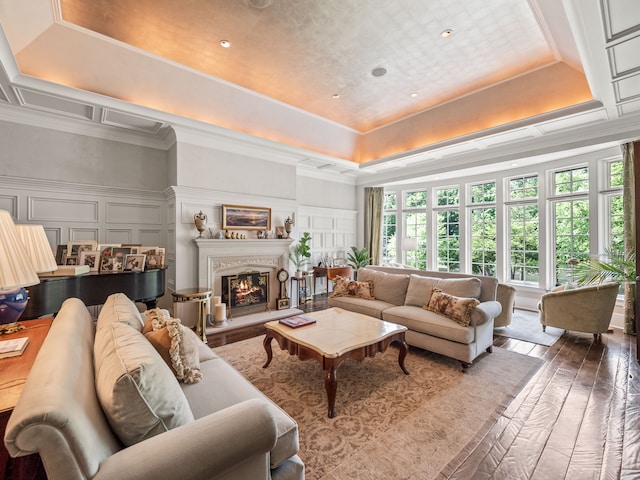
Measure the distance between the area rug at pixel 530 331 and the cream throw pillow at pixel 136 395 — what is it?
4.47m

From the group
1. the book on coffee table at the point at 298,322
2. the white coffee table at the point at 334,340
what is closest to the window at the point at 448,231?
the white coffee table at the point at 334,340

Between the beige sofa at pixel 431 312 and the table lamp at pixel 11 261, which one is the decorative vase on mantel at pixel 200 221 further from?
the table lamp at pixel 11 261

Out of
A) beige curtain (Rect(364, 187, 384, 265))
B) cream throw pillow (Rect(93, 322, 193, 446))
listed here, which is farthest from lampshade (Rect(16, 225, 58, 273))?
beige curtain (Rect(364, 187, 384, 265))

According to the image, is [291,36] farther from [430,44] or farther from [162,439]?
[162,439]

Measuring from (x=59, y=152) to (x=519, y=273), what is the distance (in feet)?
27.1

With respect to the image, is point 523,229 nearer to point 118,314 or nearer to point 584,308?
point 584,308

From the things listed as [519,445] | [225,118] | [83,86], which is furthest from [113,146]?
[519,445]

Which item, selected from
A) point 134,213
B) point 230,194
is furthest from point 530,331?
point 134,213

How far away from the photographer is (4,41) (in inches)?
106

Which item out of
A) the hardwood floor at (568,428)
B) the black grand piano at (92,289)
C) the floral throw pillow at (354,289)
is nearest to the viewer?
the hardwood floor at (568,428)

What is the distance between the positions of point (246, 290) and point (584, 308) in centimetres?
509

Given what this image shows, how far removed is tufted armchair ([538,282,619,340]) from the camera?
377cm

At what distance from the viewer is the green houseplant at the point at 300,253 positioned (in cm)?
618

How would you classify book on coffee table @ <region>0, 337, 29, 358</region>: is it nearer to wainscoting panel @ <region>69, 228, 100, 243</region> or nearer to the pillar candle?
the pillar candle
